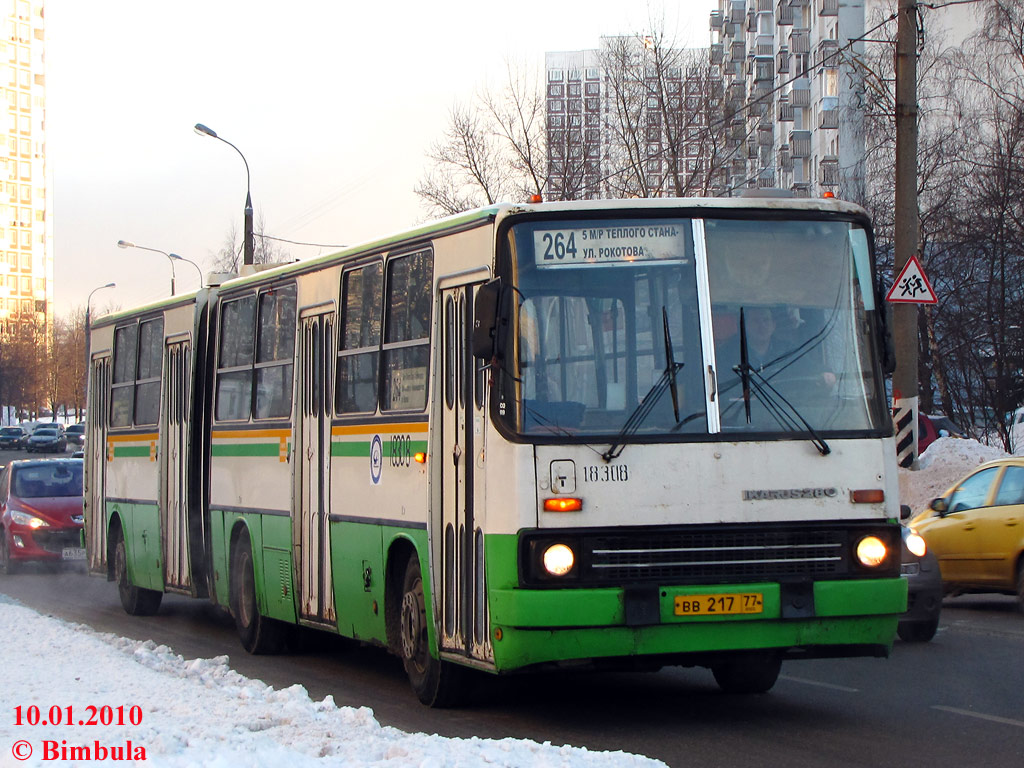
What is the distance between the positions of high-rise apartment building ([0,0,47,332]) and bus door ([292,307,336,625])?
15752 cm

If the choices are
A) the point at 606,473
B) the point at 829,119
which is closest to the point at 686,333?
the point at 606,473

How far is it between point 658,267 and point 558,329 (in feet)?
2.24

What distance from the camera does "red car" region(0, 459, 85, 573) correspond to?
2173 centimetres

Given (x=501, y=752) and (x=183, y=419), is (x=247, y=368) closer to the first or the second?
(x=183, y=419)

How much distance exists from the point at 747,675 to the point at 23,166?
169072 millimetres

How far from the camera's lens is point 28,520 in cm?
2175

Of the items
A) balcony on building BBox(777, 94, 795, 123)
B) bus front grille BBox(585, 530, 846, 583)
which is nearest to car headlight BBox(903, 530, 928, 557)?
bus front grille BBox(585, 530, 846, 583)

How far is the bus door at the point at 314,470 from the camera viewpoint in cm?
1141

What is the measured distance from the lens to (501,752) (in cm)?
665

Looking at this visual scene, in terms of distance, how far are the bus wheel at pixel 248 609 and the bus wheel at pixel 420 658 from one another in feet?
10.5

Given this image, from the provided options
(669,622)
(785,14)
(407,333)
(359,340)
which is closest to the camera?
(669,622)

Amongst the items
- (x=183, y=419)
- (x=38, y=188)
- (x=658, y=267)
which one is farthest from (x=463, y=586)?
(x=38, y=188)

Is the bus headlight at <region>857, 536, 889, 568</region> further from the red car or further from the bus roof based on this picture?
the red car

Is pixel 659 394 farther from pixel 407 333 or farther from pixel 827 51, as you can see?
pixel 827 51
